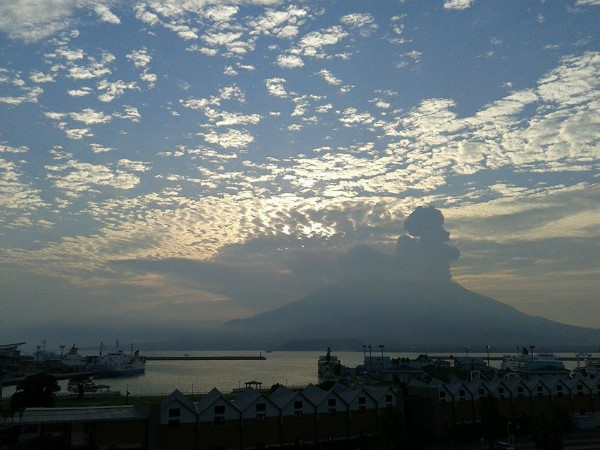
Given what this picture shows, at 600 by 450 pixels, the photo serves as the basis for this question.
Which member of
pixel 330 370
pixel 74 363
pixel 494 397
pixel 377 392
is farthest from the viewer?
pixel 74 363

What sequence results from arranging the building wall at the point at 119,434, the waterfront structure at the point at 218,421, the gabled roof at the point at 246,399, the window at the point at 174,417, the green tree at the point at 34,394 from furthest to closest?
the green tree at the point at 34,394 < the gabled roof at the point at 246,399 < the window at the point at 174,417 < the waterfront structure at the point at 218,421 < the building wall at the point at 119,434

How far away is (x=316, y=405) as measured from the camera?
1400 inches

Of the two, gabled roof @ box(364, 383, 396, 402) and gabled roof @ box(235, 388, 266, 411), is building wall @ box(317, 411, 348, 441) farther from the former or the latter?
gabled roof @ box(235, 388, 266, 411)

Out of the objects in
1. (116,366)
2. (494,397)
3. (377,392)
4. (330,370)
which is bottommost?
(330,370)

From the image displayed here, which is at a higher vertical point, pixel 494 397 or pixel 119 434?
pixel 494 397

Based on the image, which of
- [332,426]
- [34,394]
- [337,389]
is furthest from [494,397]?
[34,394]

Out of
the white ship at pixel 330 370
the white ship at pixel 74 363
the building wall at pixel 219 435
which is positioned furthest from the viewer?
the white ship at pixel 74 363

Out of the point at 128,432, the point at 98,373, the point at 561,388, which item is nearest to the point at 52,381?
the point at 128,432

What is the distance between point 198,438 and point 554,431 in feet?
67.2

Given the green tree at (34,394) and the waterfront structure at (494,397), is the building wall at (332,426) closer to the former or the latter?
the waterfront structure at (494,397)

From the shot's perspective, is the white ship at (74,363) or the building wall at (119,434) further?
the white ship at (74,363)

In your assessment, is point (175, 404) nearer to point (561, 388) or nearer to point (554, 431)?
point (554, 431)

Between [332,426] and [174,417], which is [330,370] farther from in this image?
[174,417]

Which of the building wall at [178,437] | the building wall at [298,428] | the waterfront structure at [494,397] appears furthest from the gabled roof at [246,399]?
the waterfront structure at [494,397]
